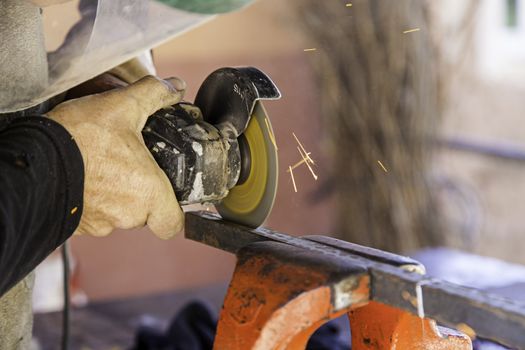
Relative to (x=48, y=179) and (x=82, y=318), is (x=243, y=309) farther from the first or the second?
(x=82, y=318)

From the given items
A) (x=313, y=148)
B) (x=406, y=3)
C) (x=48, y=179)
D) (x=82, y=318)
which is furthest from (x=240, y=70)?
(x=313, y=148)

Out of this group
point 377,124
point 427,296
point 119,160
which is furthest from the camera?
point 377,124

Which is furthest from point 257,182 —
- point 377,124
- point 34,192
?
point 377,124

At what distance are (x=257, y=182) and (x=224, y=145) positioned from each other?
85 millimetres

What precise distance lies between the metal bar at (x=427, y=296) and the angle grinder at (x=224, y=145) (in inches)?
3.5

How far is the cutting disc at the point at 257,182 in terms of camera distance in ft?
3.79

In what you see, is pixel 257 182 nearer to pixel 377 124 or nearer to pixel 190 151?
pixel 190 151

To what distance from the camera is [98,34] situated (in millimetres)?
1075

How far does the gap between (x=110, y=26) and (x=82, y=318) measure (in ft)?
4.29

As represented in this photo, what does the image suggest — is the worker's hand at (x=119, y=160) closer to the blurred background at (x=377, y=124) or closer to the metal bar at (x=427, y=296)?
the metal bar at (x=427, y=296)

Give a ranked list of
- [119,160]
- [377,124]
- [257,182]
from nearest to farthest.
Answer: [119,160] < [257,182] < [377,124]

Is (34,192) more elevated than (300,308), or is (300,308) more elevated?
(34,192)

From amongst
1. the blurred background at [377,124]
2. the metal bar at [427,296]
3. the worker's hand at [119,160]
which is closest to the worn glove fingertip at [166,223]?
the worker's hand at [119,160]

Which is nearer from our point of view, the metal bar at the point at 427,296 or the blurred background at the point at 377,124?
the metal bar at the point at 427,296
